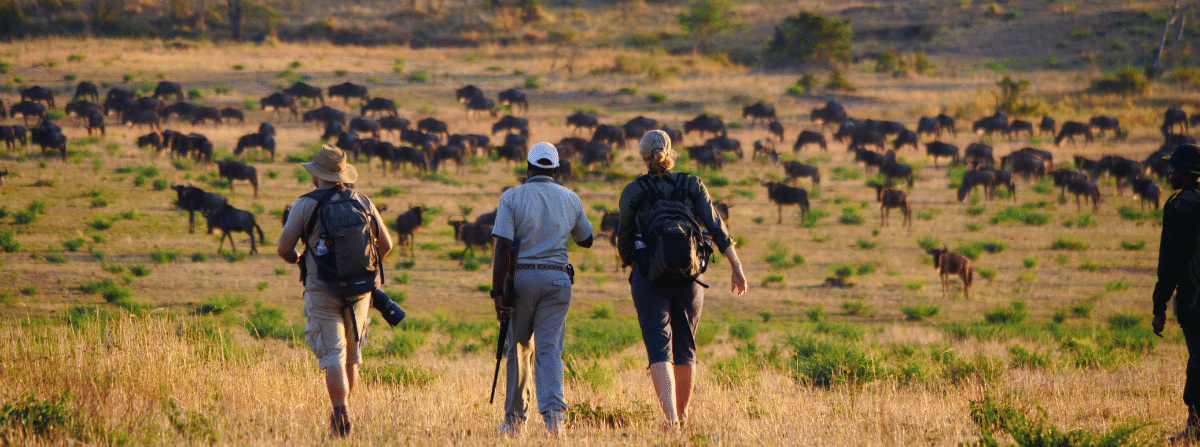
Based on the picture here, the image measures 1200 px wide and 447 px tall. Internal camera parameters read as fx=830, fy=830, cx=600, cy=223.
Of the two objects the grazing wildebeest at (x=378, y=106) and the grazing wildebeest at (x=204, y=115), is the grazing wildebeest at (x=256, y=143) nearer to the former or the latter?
the grazing wildebeest at (x=204, y=115)

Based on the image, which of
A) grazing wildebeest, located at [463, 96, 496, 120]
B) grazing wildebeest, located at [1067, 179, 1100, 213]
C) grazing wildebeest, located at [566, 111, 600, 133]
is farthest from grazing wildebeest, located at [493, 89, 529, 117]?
grazing wildebeest, located at [1067, 179, 1100, 213]

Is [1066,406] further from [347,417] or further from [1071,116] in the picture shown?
[1071,116]

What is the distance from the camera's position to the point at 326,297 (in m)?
4.97

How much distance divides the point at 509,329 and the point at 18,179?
2045cm

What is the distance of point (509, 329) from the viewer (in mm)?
5172

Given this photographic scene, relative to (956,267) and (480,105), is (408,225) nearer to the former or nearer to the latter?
(956,267)

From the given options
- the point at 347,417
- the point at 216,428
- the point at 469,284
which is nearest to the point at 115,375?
the point at 216,428

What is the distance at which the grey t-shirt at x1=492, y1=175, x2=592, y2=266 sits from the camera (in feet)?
16.4

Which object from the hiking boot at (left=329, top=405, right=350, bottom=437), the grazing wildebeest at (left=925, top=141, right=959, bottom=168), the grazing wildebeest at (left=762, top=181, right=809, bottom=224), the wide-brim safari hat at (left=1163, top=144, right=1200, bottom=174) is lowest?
the grazing wildebeest at (left=762, top=181, right=809, bottom=224)

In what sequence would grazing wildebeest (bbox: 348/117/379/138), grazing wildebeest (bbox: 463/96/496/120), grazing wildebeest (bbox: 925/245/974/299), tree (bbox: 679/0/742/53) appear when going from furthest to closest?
tree (bbox: 679/0/742/53), grazing wildebeest (bbox: 463/96/496/120), grazing wildebeest (bbox: 348/117/379/138), grazing wildebeest (bbox: 925/245/974/299)

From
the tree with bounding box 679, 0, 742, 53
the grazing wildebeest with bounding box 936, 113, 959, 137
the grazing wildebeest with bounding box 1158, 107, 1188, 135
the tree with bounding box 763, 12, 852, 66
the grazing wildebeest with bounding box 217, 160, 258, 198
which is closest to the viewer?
the grazing wildebeest with bounding box 217, 160, 258, 198

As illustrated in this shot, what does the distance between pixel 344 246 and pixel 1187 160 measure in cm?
499

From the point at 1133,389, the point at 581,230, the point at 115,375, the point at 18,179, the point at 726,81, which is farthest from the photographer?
the point at 726,81

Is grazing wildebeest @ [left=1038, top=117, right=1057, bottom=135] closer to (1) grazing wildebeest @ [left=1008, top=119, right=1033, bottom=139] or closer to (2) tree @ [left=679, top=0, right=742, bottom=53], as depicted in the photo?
(1) grazing wildebeest @ [left=1008, top=119, right=1033, bottom=139]
